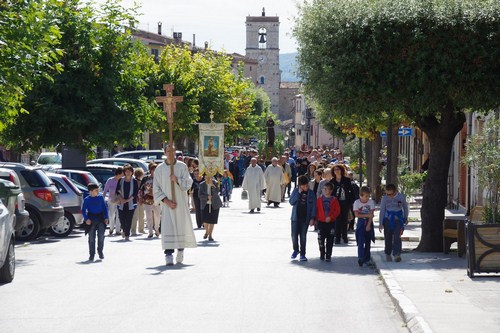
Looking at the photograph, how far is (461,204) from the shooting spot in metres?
35.2

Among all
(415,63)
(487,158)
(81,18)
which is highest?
(81,18)

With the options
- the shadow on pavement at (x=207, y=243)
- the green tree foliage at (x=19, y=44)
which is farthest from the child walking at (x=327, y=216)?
the green tree foliage at (x=19, y=44)

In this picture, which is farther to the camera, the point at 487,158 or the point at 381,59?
the point at 381,59

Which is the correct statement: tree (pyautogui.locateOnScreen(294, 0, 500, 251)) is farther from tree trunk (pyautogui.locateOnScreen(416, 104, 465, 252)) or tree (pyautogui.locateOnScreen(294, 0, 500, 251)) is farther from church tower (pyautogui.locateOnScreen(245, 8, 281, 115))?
church tower (pyautogui.locateOnScreen(245, 8, 281, 115))

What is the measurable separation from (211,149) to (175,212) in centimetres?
1789

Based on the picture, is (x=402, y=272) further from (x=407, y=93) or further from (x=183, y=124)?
(x=183, y=124)

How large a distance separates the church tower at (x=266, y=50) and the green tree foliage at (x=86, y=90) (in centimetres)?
15381

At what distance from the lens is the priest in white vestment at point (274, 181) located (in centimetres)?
3731

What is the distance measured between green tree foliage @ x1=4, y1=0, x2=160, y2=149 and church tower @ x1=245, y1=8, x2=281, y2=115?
505 ft

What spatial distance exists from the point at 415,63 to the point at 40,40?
6612mm

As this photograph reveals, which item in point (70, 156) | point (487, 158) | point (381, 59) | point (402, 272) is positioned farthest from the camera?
point (70, 156)

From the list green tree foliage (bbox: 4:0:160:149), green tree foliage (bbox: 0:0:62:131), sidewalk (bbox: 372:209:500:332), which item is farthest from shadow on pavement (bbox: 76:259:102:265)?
green tree foliage (bbox: 4:0:160:149)

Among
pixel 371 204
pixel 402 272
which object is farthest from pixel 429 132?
pixel 402 272

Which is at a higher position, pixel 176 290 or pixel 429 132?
pixel 429 132
